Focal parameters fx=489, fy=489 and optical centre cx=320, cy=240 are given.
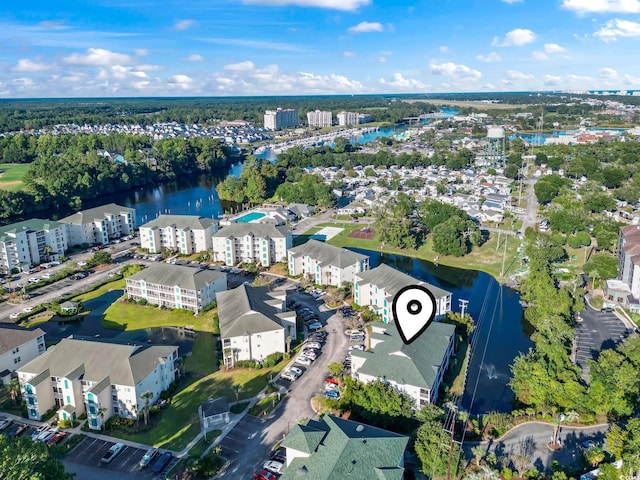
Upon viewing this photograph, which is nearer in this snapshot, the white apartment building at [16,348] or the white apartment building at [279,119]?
the white apartment building at [16,348]

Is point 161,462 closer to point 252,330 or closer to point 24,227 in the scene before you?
point 252,330

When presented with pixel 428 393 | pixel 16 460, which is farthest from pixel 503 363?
pixel 16 460

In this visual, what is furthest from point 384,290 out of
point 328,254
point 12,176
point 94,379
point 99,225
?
point 12,176

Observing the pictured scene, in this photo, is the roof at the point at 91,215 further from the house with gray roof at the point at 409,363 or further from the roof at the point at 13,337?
the house with gray roof at the point at 409,363

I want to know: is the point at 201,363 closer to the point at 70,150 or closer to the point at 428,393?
the point at 428,393

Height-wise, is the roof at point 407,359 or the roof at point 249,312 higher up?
the roof at point 249,312

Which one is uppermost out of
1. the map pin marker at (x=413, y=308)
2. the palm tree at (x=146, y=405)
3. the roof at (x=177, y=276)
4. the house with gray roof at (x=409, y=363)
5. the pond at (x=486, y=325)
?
the map pin marker at (x=413, y=308)

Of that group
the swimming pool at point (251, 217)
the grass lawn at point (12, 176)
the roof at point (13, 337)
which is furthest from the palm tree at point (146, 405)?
the grass lawn at point (12, 176)
